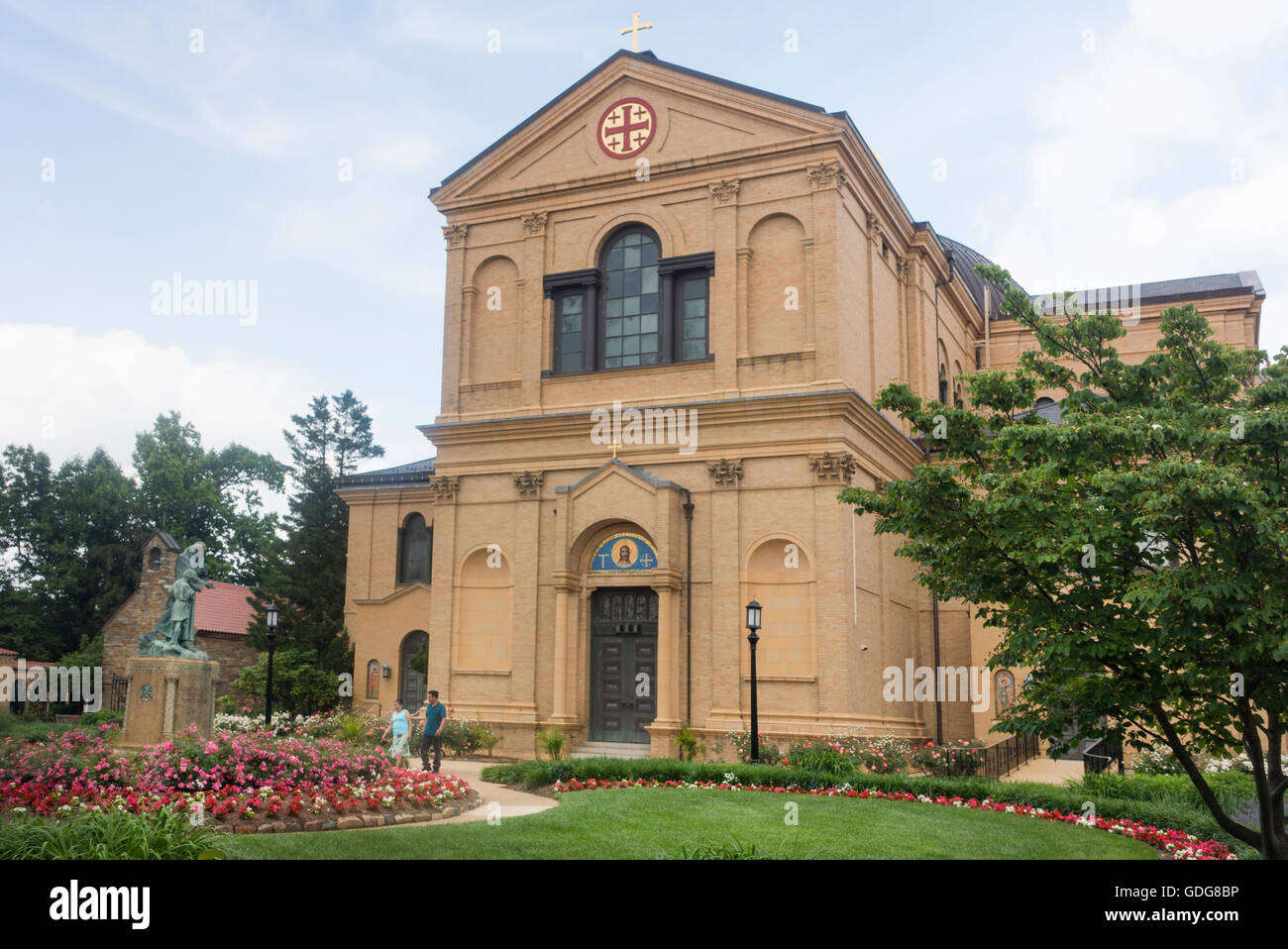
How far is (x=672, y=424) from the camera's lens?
27.5 metres

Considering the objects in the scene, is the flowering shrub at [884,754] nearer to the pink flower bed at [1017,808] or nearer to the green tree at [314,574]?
the pink flower bed at [1017,808]

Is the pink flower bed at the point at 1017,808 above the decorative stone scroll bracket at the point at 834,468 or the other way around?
the other way around

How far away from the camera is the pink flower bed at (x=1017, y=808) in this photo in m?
13.5

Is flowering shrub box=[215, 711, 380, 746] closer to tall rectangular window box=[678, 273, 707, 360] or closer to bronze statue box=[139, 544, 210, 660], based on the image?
bronze statue box=[139, 544, 210, 660]

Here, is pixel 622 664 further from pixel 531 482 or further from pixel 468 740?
pixel 531 482

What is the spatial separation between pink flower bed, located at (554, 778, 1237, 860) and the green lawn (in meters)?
0.38

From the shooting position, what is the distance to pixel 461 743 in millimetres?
26781

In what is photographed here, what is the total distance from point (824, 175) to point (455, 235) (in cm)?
1073

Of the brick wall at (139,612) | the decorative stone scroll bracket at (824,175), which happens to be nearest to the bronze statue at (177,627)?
the decorative stone scroll bracket at (824,175)

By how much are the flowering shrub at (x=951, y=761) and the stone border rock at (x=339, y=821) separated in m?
10.6

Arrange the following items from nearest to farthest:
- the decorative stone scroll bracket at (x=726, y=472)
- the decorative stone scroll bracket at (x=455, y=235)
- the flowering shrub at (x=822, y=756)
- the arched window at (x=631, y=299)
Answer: the flowering shrub at (x=822, y=756) → the decorative stone scroll bracket at (x=726, y=472) → the arched window at (x=631, y=299) → the decorative stone scroll bracket at (x=455, y=235)
